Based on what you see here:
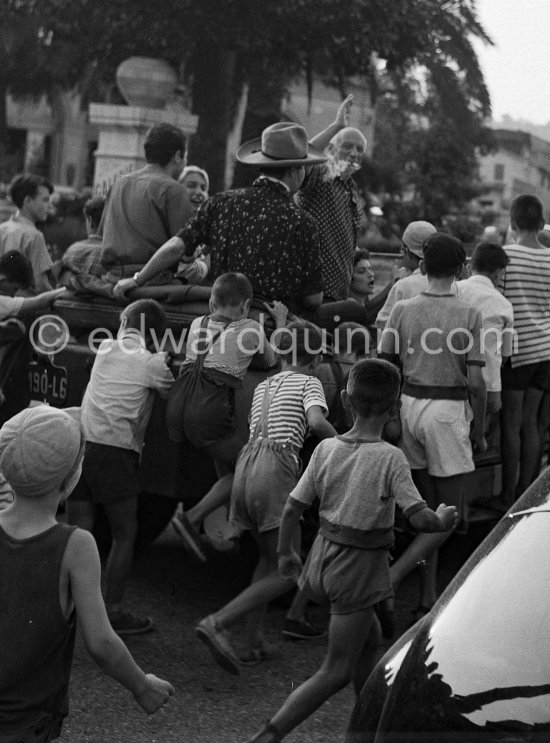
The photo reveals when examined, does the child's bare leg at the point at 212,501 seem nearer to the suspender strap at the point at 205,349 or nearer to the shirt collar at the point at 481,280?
the suspender strap at the point at 205,349

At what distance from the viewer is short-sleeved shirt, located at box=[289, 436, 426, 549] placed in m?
4.47

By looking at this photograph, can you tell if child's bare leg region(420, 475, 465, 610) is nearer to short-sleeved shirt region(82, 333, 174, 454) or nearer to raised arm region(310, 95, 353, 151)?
short-sleeved shirt region(82, 333, 174, 454)

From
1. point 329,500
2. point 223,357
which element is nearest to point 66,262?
point 223,357

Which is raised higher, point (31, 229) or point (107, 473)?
point (31, 229)

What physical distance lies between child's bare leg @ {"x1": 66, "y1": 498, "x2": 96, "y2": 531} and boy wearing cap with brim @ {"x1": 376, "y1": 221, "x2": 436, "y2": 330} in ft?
5.14

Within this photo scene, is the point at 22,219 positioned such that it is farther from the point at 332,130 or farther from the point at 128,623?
the point at 128,623

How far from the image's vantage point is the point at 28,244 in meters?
8.01

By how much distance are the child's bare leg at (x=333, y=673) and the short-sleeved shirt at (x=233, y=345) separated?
1.45 meters

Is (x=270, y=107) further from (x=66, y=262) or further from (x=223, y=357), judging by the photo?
(x=223, y=357)

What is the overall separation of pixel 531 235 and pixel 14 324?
8.97 feet

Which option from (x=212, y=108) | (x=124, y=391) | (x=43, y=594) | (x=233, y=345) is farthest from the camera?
(x=212, y=108)

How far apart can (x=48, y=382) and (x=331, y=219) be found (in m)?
1.64

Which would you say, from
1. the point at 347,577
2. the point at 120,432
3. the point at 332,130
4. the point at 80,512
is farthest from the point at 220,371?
the point at 332,130

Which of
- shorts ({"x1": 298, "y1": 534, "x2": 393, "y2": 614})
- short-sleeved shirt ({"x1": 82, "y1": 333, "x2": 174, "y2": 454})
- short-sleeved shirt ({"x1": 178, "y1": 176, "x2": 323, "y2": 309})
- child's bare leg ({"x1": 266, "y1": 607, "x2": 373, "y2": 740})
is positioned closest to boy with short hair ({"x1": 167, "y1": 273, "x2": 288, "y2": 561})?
short-sleeved shirt ({"x1": 82, "y1": 333, "x2": 174, "y2": 454})
